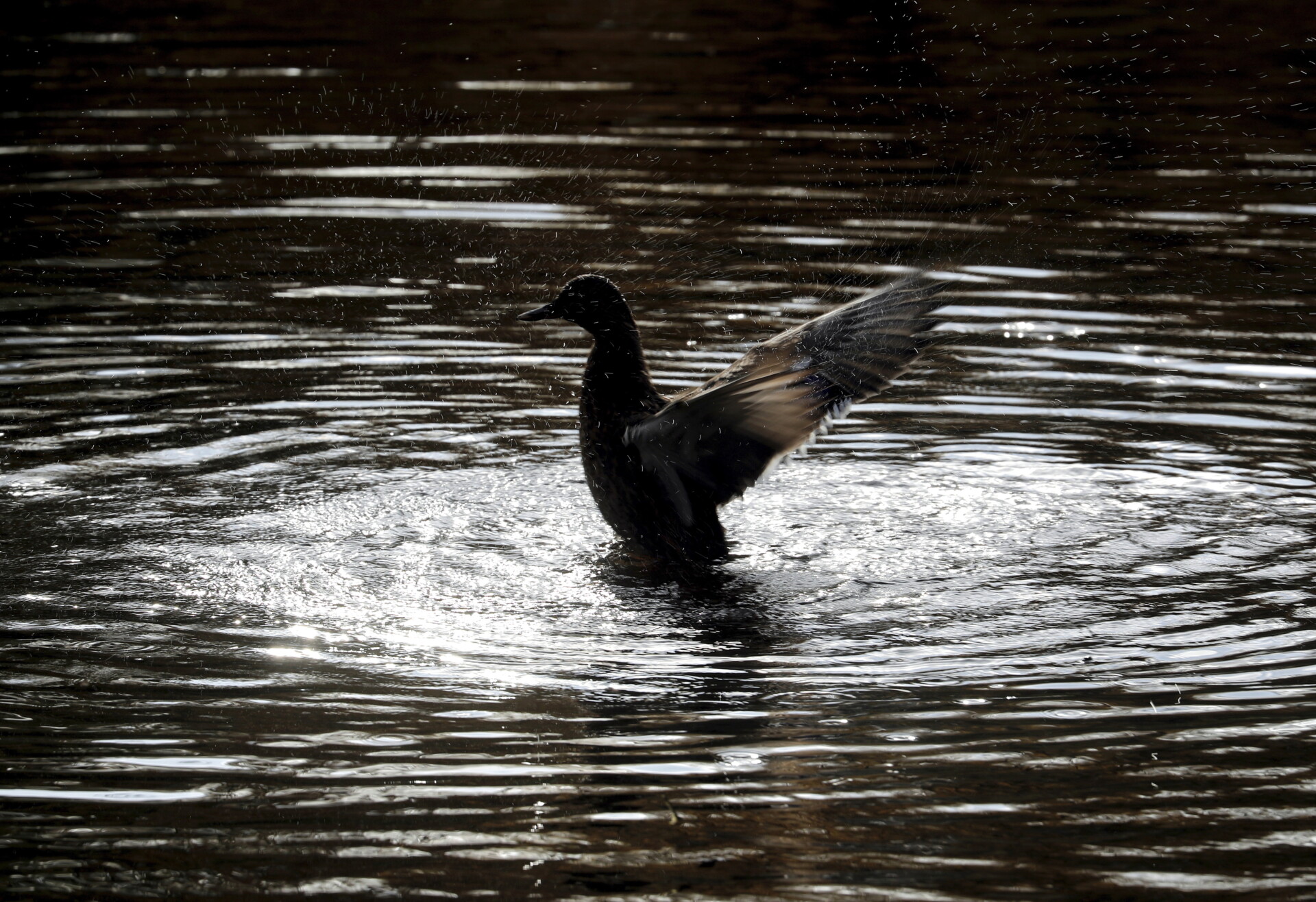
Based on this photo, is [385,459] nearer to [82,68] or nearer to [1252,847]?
[1252,847]

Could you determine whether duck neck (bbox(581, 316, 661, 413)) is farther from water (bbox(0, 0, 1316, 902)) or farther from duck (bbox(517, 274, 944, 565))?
water (bbox(0, 0, 1316, 902))

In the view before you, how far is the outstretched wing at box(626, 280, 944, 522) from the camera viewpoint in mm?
5074

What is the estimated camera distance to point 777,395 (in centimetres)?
507

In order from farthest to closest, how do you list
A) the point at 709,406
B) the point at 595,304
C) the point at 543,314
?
the point at 543,314 → the point at 595,304 → the point at 709,406

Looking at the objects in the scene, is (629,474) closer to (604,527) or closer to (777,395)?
(604,527)

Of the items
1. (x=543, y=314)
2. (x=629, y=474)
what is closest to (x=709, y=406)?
(x=629, y=474)

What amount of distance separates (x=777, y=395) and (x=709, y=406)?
0.72 ft

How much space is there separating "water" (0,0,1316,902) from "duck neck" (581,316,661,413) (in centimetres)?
51

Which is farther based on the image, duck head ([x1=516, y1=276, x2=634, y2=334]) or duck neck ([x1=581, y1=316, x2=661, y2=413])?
duck head ([x1=516, y1=276, x2=634, y2=334])

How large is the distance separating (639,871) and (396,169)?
857 centimetres

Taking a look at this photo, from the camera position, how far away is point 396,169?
11.4 meters

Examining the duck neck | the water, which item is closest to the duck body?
the duck neck

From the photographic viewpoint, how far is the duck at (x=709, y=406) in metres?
5.14

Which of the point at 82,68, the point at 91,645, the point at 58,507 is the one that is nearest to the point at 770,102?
the point at 82,68
